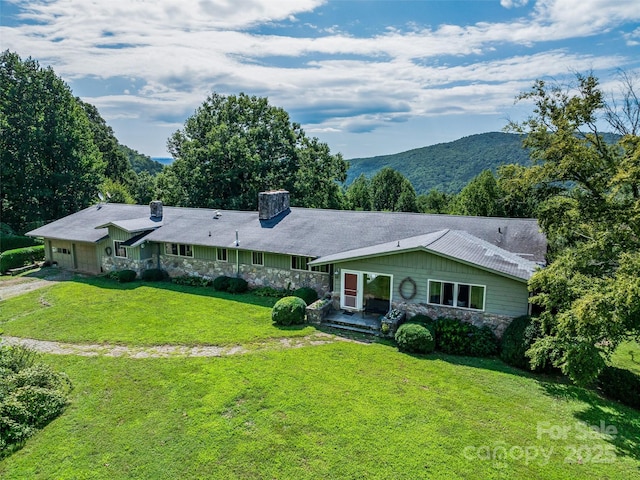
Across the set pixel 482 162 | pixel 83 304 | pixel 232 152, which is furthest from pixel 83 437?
pixel 482 162

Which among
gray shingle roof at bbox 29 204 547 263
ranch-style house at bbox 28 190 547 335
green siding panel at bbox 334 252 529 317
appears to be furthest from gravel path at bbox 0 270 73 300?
green siding panel at bbox 334 252 529 317

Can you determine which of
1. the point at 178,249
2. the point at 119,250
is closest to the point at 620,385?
the point at 178,249

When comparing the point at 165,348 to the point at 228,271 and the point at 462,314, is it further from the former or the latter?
the point at 462,314

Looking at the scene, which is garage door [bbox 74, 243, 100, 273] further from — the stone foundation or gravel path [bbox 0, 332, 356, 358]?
the stone foundation

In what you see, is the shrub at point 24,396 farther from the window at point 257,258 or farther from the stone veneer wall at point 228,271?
the window at point 257,258

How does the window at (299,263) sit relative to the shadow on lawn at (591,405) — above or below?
above

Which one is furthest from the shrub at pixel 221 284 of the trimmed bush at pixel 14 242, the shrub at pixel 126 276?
the trimmed bush at pixel 14 242

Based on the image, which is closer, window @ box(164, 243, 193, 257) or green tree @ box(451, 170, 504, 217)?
window @ box(164, 243, 193, 257)
